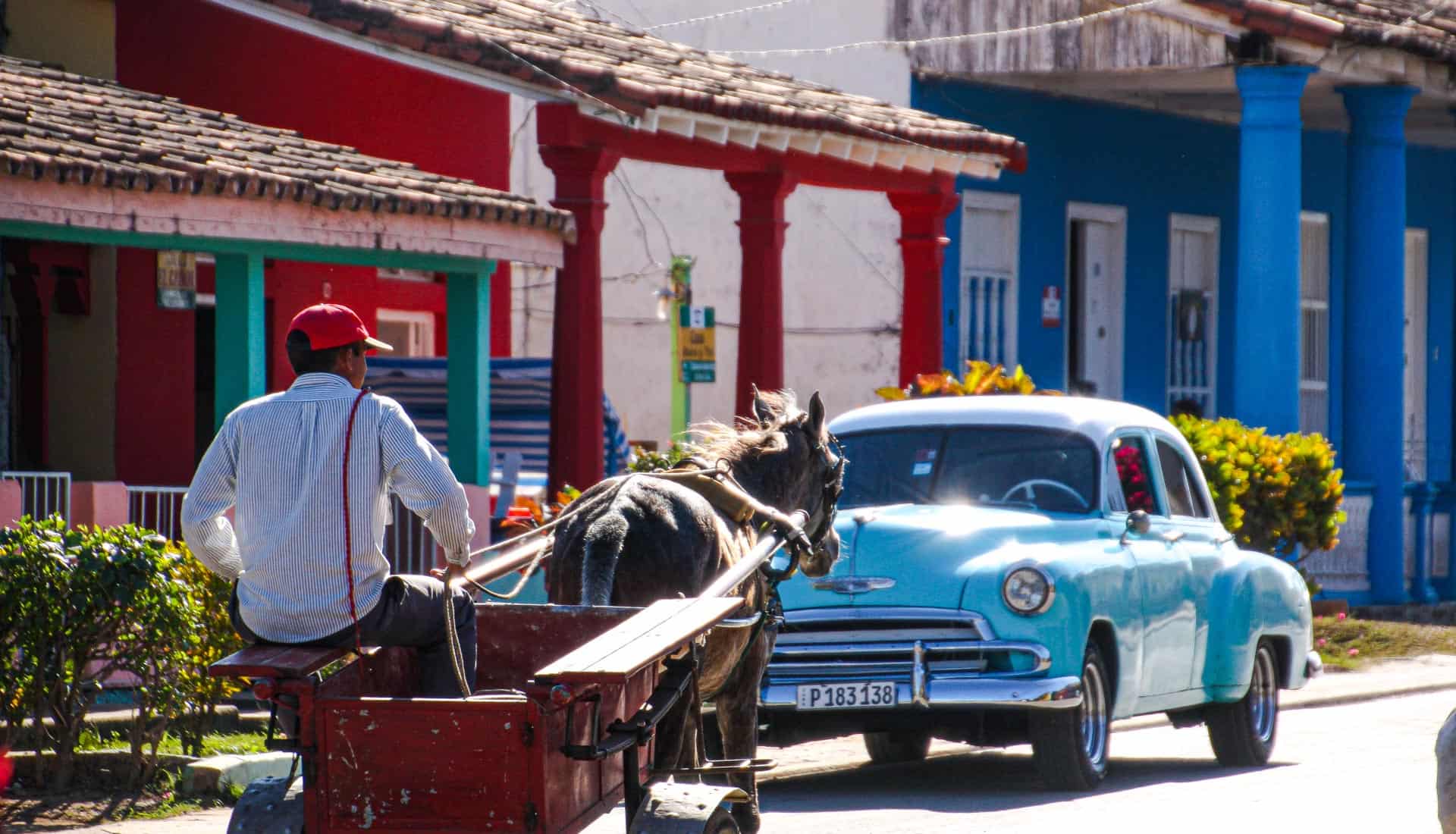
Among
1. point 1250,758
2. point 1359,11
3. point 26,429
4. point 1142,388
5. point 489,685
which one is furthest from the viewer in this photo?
point 1142,388

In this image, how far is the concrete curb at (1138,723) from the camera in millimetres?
10844

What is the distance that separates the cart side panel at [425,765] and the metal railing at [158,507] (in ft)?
20.6

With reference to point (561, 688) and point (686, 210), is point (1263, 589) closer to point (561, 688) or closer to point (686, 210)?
point (561, 688)

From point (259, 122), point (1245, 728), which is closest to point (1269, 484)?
point (1245, 728)

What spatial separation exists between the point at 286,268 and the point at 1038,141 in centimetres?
760

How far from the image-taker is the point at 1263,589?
1115 centimetres

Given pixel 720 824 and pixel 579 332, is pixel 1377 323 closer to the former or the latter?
pixel 579 332

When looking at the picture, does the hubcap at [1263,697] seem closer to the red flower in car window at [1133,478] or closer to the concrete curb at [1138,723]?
the concrete curb at [1138,723]

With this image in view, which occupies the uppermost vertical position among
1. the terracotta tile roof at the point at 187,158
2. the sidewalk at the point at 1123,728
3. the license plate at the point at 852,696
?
the terracotta tile roof at the point at 187,158

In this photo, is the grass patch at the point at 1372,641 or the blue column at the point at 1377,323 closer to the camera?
the grass patch at the point at 1372,641

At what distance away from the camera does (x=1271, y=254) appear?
17375 mm

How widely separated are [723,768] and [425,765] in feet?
4.19

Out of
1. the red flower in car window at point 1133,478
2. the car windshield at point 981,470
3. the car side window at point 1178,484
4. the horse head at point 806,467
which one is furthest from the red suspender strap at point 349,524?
the car side window at point 1178,484

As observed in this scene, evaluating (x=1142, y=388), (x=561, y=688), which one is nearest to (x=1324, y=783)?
(x=561, y=688)
